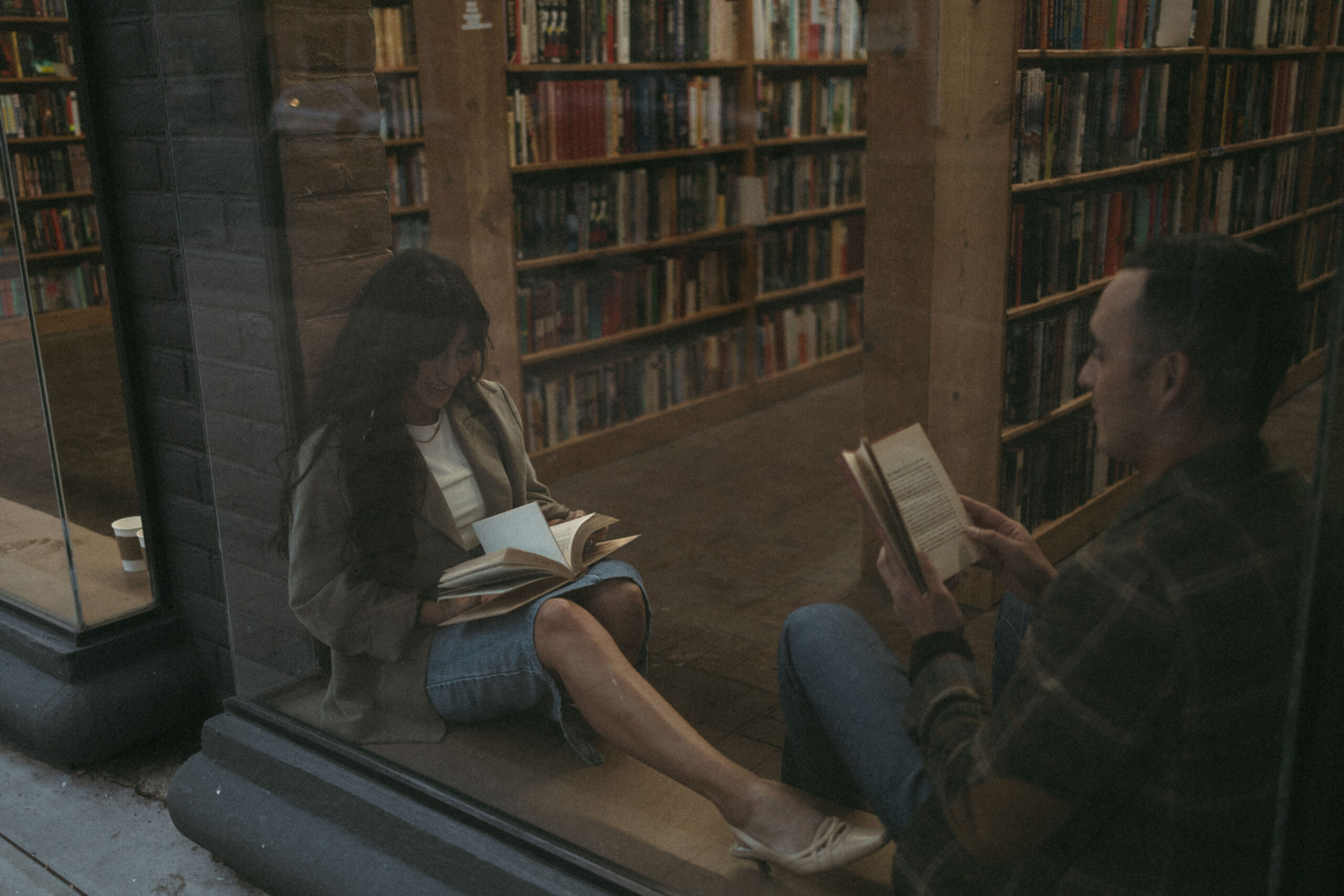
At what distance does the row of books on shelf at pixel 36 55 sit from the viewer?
2.18 m

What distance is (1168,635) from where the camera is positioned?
3.19 ft

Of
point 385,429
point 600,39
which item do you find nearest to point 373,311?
point 385,429

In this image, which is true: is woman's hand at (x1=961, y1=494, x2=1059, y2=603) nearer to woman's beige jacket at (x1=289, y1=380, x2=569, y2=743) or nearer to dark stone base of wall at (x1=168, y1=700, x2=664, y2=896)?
dark stone base of wall at (x1=168, y1=700, x2=664, y2=896)

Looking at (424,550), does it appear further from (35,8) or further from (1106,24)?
(35,8)

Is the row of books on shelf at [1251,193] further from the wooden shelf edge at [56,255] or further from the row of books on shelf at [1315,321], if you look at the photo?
the wooden shelf edge at [56,255]

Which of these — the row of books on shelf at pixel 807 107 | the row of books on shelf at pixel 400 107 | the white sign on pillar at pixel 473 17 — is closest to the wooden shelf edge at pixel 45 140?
the row of books on shelf at pixel 400 107

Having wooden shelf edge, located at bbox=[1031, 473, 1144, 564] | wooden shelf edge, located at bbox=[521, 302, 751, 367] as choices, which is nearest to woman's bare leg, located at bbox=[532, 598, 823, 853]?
wooden shelf edge, located at bbox=[1031, 473, 1144, 564]

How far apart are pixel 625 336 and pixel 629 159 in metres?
0.60

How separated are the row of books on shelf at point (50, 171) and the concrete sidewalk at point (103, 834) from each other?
1180 millimetres

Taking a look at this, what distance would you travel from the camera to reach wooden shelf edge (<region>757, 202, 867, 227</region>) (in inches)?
154

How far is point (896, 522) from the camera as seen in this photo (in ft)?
3.97

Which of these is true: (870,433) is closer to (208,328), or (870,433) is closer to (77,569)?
(208,328)

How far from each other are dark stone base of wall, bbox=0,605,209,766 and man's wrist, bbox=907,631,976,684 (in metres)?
1.76

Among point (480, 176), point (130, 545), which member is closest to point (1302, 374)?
point (130, 545)
